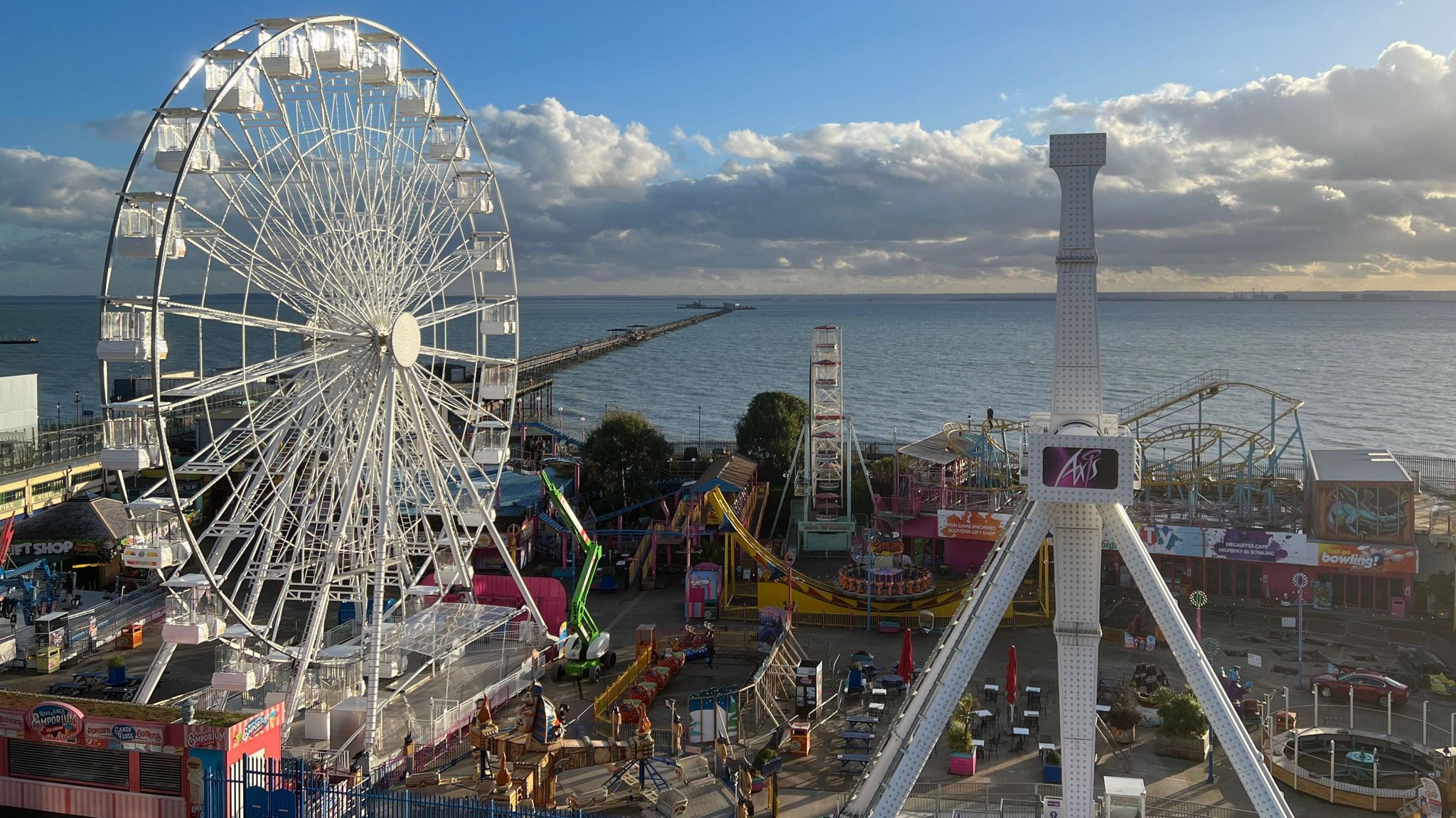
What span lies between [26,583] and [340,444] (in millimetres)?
15755

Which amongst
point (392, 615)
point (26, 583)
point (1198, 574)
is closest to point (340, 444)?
point (392, 615)

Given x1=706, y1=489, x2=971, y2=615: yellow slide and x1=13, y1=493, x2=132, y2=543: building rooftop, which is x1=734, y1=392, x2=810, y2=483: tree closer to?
x1=706, y1=489, x2=971, y2=615: yellow slide

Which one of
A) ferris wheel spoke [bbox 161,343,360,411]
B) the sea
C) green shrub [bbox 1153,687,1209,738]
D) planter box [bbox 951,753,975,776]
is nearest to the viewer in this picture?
ferris wheel spoke [bbox 161,343,360,411]

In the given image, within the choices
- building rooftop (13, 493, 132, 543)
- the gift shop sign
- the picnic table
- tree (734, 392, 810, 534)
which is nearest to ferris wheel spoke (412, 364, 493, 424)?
the picnic table

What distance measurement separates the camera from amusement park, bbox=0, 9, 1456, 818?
16.7 metres

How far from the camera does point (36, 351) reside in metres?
188

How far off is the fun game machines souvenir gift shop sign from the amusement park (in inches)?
2.2

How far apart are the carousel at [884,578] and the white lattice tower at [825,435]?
825 cm

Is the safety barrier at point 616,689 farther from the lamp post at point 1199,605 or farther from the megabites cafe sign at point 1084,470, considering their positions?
the lamp post at point 1199,605

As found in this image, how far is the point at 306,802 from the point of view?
1658 centimetres

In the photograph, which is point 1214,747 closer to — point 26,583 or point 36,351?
point 26,583

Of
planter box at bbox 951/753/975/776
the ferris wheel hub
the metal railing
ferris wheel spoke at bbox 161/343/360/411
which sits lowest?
planter box at bbox 951/753/975/776

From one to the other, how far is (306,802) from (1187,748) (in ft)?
53.4

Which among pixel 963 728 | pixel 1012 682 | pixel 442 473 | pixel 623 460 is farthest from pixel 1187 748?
pixel 623 460
